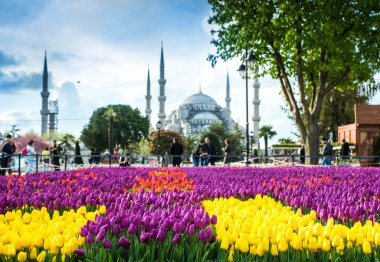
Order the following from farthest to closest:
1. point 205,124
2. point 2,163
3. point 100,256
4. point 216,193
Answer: point 205,124 < point 2,163 < point 216,193 < point 100,256

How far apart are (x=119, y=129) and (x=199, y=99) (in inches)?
3194

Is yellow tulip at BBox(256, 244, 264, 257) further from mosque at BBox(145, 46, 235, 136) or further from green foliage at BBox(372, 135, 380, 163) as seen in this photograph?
mosque at BBox(145, 46, 235, 136)

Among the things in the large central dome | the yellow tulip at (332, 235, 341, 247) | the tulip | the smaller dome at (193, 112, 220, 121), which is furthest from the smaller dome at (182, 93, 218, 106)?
the yellow tulip at (332, 235, 341, 247)

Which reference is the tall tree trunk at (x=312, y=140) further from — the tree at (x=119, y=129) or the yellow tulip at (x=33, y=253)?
the tree at (x=119, y=129)

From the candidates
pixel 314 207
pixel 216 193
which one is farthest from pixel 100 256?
pixel 216 193

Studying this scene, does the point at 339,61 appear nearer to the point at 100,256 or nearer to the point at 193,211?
the point at 193,211

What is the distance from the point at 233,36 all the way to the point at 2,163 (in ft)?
38.7

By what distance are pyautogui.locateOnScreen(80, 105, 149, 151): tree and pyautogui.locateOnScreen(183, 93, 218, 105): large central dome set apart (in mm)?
74011

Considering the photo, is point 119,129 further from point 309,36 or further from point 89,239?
point 89,239

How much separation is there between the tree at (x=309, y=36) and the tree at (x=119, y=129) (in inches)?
2074

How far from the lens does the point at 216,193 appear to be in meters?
6.36

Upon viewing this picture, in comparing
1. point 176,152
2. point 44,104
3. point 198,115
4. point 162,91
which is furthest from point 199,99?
point 176,152

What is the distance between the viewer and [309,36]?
67.9 feet

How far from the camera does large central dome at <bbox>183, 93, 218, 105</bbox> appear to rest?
15400 centimetres
